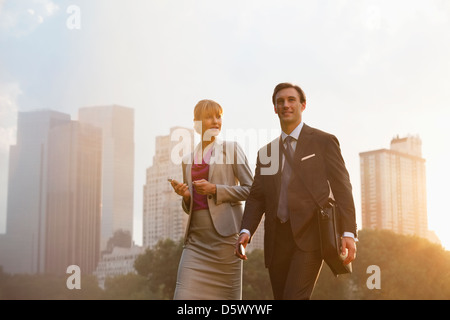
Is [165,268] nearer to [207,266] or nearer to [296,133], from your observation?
[207,266]

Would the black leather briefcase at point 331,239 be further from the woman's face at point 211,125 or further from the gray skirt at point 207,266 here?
the woman's face at point 211,125

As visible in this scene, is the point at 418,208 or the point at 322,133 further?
the point at 418,208

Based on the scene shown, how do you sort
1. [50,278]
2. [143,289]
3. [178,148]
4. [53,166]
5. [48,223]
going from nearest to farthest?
[178,148]
[143,289]
[50,278]
[48,223]
[53,166]

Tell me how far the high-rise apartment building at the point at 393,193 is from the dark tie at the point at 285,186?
8449 centimetres

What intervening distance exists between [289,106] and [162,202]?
114m

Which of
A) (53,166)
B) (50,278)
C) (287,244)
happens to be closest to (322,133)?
(287,244)

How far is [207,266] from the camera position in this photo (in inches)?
233

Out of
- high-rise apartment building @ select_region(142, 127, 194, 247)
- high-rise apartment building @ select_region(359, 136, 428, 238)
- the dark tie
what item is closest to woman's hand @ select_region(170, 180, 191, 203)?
the dark tie

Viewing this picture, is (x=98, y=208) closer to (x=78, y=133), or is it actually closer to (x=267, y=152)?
(x=78, y=133)

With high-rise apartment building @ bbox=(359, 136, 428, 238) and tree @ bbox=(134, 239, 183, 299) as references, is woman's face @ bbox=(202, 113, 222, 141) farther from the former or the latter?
high-rise apartment building @ bbox=(359, 136, 428, 238)

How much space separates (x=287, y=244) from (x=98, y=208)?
148856mm

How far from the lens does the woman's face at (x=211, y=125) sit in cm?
611

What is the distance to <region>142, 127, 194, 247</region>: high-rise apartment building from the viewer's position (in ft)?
354

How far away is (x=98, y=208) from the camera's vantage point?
5935 inches
